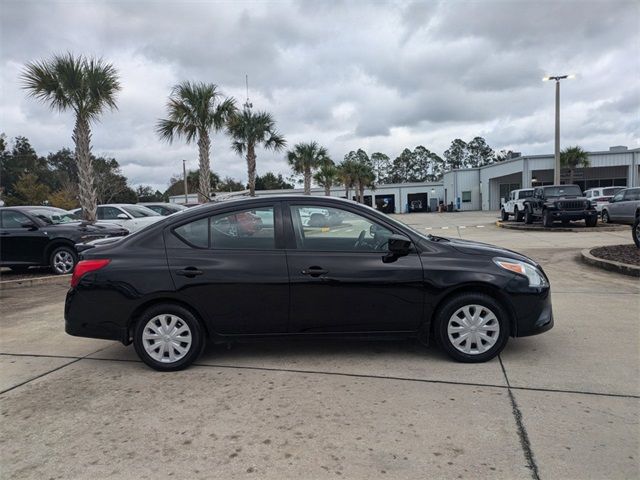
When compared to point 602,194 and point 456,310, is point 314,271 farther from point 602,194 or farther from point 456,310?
point 602,194

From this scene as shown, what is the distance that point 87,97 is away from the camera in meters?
12.2

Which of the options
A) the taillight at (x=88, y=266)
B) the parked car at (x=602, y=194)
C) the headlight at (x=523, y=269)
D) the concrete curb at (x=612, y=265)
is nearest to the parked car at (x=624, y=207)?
the parked car at (x=602, y=194)

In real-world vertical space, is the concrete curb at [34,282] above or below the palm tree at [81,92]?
below

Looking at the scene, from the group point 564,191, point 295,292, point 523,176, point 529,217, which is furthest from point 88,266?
point 523,176

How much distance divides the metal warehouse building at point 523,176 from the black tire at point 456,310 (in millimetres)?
38591

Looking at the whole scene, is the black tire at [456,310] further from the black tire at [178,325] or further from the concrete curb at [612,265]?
the concrete curb at [612,265]

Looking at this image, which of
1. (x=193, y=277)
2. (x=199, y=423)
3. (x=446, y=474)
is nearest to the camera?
(x=446, y=474)

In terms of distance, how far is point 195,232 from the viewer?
14.2 feet

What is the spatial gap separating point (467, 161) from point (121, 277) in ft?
403

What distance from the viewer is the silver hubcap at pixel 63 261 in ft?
32.5

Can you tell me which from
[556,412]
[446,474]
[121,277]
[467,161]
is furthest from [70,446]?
[467,161]

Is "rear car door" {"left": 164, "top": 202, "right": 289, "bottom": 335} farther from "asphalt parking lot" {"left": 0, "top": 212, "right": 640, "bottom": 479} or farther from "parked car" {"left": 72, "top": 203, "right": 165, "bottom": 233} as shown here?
"parked car" {"left": 72, "top": 203, "right": 165, "bottom": 233}

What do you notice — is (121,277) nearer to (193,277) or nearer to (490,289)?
(193,277)

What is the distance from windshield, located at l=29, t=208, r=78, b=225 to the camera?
33.5ft
